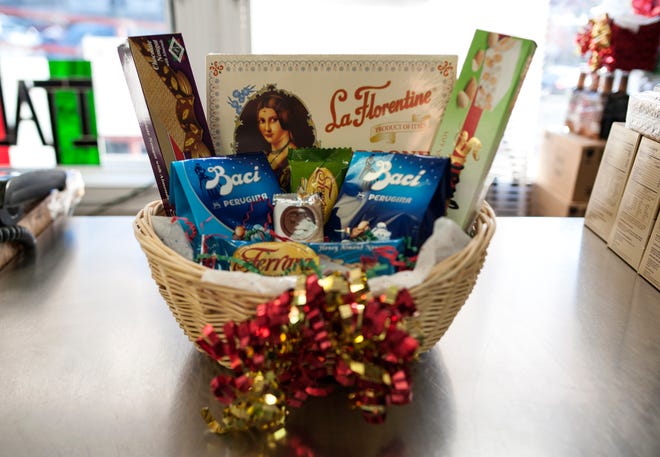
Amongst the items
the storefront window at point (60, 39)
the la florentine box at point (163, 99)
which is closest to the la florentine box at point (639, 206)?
the la florentine box at point (163, 99)

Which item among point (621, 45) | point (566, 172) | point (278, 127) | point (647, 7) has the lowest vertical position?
point (566, 172)

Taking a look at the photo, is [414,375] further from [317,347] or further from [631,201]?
[631,201]

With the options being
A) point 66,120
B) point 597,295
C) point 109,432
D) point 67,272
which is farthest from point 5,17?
point 597,295

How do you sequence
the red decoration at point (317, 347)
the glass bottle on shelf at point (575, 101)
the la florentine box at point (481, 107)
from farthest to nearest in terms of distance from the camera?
1. the glass bottle on shelf at point (575, 101)
2. the la florentine box at point (481, 107)
3. the red decoration at point (317, 347)

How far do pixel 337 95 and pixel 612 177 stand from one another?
0.57 meters

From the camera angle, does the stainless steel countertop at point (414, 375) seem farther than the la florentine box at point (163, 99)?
No

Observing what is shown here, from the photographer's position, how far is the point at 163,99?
3.25 ft

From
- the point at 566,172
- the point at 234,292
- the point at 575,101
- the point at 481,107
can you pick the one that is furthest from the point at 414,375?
the point at 575,101

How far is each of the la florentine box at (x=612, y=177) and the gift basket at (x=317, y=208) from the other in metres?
0.37

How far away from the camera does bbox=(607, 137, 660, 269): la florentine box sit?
104 cm

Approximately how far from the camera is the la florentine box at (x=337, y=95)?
106 cm

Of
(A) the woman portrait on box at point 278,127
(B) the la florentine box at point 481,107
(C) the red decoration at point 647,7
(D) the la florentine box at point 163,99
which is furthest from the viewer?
(C) the red decoration at point 647,7

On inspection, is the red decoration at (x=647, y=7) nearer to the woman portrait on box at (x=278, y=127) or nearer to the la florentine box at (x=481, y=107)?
the la florentine box at (x=481, y=107)

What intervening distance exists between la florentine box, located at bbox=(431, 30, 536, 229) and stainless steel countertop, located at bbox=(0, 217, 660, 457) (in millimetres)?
196
